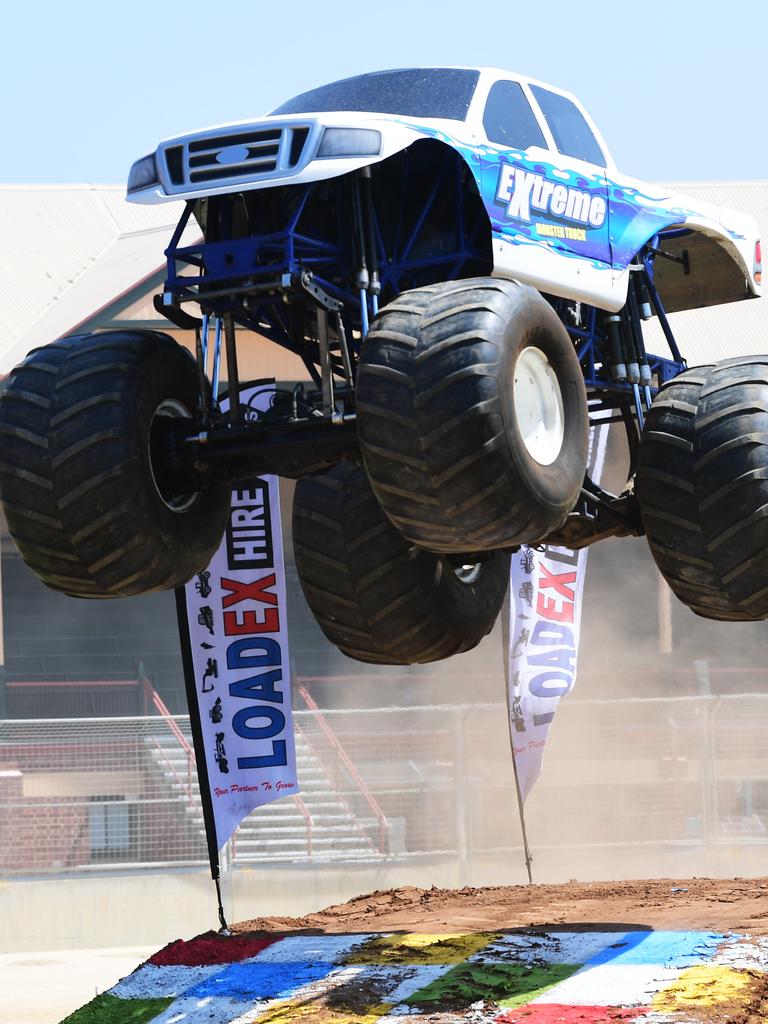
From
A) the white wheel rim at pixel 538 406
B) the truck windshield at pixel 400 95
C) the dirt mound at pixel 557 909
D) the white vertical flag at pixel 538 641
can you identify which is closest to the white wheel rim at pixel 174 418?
the truck windshield at pixel 400 95

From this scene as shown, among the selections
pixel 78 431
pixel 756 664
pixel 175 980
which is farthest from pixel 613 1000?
pixel 756 664

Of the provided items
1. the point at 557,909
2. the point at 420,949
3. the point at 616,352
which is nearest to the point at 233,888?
the point at 557,909

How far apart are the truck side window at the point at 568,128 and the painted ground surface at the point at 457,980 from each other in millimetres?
4437

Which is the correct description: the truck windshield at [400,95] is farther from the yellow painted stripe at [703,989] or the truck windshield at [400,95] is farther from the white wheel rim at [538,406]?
the yellow painted stripe at [703,989]

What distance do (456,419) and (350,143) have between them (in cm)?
147

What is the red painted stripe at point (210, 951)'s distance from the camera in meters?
9.98

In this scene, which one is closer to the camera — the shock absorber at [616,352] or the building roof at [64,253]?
the shock absorber at [616,352]

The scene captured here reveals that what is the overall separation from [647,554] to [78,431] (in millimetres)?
21472

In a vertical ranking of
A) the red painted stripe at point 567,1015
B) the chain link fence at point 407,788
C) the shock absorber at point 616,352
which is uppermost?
the shock absorber at point 616,352

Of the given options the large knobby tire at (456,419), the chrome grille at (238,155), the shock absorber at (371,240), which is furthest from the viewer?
the shock absorber at (371,240)

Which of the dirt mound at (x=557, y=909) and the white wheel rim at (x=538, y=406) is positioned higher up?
the white wheel rim at (x=538, y=406)

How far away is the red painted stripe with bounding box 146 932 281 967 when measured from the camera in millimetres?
9977

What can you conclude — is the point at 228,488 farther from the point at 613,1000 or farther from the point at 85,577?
the point at 613,1000

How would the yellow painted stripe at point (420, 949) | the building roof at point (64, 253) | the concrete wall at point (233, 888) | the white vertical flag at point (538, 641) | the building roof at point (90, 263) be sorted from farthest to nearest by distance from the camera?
the building roof at point (90, 263), the building roof at point (64, 253), the concrete wall at point (233, 888), the white vertical flag at point (538, 641), the yellow painted stripe at point (420, 949)
